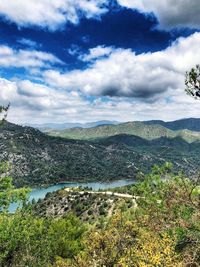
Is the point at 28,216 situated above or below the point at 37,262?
above

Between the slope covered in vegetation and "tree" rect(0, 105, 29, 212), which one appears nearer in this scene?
the slope covered in vegetation

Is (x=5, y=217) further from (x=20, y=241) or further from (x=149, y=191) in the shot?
(x=149, y=191)

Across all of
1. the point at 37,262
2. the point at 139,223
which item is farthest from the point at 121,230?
the point at 37,262

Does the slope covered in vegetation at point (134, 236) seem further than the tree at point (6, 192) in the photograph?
No

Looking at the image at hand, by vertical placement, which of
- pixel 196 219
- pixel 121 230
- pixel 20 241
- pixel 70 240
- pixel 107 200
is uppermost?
pixel 196 219

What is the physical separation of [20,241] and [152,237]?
17.1m

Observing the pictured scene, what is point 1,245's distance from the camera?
111 ft

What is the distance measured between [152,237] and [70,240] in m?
38.4

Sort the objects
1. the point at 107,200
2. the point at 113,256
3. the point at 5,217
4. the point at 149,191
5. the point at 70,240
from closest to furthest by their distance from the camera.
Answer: the point at 113,256
the point at 5,217
the point at 149,191
the point at 70,240
the point at 107,200

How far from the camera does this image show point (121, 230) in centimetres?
3188

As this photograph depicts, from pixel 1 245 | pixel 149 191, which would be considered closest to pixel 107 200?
pixel 149 191

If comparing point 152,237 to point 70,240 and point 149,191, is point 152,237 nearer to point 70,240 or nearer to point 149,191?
point 149,191

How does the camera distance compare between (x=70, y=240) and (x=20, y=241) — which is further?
(x=70, y=240)

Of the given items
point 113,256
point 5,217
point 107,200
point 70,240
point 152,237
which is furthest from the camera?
point 107,200
